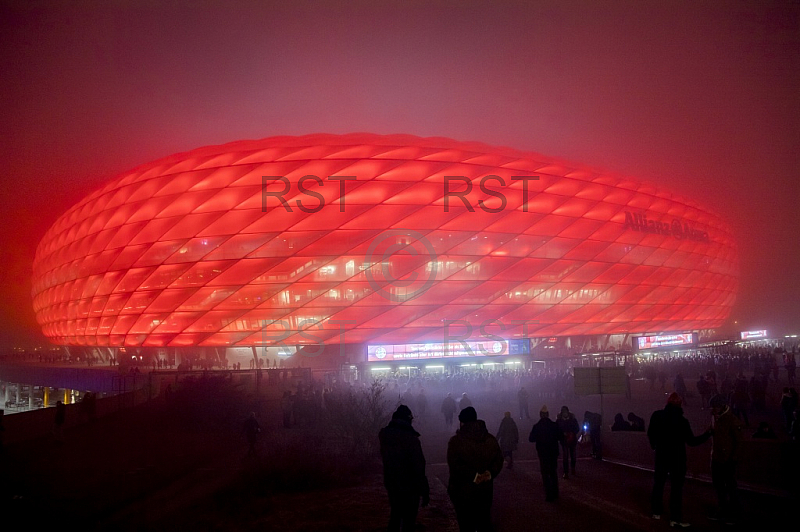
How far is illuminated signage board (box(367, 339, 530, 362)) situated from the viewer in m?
26.5

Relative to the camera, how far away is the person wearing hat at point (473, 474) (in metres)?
4.95

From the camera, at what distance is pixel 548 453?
24.3 feet

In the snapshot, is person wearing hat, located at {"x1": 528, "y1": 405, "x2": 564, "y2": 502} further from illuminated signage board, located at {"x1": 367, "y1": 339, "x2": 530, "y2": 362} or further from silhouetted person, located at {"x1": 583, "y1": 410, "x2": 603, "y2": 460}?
illuminated signage board, located at {"x1": 367, "y1": 339, "x2": 530, "y2": 362}

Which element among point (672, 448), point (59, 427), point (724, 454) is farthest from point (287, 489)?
point (59, 427)

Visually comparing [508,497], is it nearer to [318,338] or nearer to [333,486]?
[333,486]

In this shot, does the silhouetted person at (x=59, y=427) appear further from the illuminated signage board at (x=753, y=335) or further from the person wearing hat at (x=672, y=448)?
the illuminated signage board at (x=753, y=335)

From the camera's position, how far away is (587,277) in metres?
32.8

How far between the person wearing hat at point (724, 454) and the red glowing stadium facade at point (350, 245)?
2228 cm

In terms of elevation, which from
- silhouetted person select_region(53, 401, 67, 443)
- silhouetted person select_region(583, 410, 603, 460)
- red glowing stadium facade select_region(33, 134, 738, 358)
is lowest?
silhouetted person select_region(53, 401, 67, 443)

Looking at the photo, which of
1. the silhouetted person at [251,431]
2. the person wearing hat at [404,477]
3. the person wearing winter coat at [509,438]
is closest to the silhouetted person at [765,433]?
the person wearing winter coat at [509,438]

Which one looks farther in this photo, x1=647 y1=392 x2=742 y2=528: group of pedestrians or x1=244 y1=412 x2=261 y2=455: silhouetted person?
x1=244 y1=412 x2=261 y2=455: silhouetted person

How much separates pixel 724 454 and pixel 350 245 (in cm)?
2273

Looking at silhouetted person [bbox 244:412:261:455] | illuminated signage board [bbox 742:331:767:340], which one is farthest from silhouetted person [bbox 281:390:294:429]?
illuminated signage board [bbox 742:331:767:340]

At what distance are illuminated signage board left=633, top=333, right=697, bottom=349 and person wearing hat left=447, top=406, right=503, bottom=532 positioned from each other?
34076 millimetres
